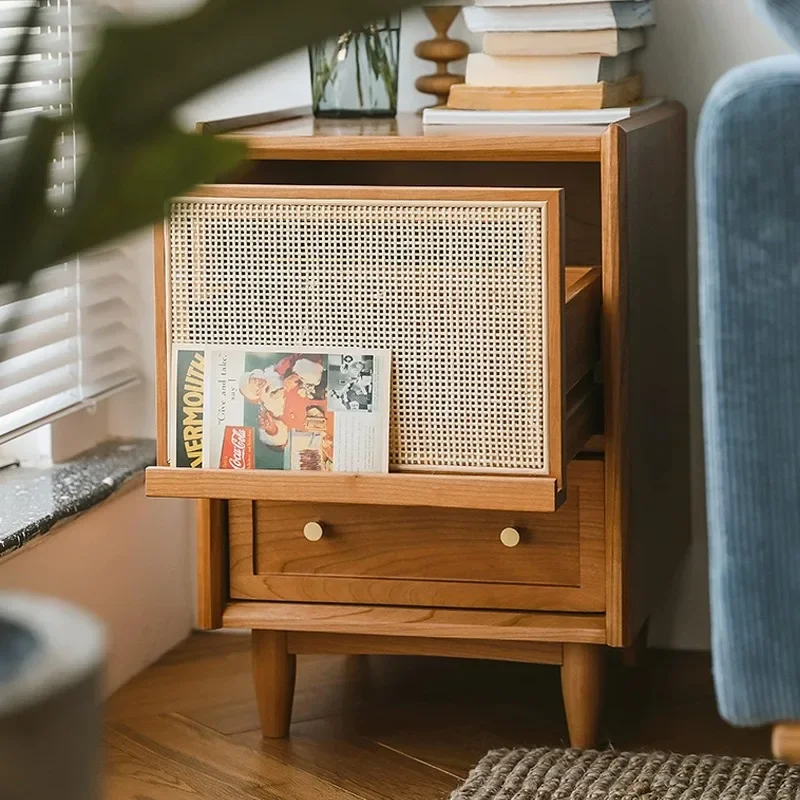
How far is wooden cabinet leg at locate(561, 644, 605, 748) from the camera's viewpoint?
4.40ft

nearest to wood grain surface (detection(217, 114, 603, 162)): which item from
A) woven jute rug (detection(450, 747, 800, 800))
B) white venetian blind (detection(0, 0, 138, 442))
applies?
white venetian blind (detection(0, 0, 138, 442))

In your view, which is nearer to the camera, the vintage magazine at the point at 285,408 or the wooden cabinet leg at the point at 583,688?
the vintage magazine at the point at 285,408

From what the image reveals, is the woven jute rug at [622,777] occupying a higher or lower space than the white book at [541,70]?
lower

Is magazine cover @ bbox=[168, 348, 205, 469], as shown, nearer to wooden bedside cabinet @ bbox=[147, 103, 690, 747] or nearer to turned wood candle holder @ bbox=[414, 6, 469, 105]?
wooden bedside cabinet @ bbox=[147, 103, 690, 747]

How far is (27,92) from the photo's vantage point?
5.33 ft

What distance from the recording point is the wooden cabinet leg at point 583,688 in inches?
52.8

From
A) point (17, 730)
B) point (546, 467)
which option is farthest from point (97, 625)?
point (546, 467)

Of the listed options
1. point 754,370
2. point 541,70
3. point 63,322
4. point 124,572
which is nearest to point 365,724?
point 124,572

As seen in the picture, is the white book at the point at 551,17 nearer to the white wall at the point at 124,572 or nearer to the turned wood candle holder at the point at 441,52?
the turned wood candle holder at the point at 441,52

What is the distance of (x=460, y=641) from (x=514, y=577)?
96 mm

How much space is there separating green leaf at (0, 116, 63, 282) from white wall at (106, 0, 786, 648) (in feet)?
3.77

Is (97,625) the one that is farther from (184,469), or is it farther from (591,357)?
(591,357)

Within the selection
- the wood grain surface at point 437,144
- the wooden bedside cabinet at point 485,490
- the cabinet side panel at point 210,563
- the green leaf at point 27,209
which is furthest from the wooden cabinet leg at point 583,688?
the green leaf at point 27,209

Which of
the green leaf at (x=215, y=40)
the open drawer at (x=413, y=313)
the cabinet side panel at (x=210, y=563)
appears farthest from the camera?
the cabinet side panel at (x=210, y=563)
